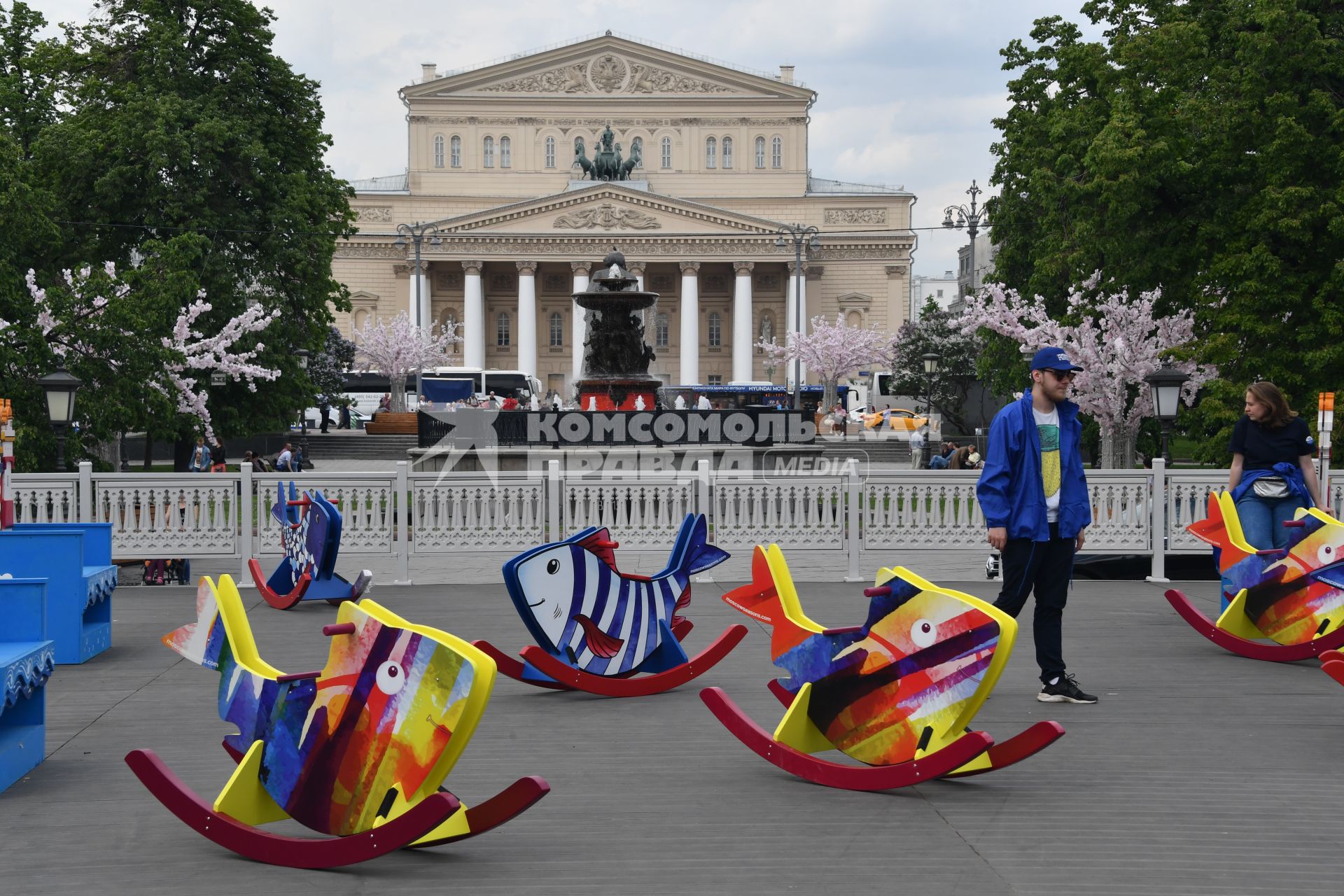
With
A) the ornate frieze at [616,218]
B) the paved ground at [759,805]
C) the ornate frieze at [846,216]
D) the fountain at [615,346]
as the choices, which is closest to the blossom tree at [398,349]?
the ornate frieze at [616,218]

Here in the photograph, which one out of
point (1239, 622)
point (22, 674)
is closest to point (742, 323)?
point (1239, 622)

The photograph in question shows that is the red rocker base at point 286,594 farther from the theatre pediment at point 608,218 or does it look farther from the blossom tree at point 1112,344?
the theatre pediment at point 608,218

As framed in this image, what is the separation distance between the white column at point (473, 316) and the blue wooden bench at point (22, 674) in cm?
8484

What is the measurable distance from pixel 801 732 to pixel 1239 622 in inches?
190

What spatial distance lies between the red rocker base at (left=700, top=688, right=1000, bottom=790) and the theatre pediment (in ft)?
276

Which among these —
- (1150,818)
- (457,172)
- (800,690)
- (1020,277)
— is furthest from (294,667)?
(457,172)

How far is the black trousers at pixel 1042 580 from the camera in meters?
7.31

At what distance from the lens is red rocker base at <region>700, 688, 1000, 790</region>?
214 inches

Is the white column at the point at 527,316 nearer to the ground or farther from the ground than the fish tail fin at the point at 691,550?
farther from the ground

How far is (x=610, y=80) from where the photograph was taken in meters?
95.1

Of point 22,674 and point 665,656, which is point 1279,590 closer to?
point 665,656

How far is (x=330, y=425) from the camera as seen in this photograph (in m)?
66.6

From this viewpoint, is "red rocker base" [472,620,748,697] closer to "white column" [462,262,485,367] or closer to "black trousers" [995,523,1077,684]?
"black trousers" [995,523,1077,684]

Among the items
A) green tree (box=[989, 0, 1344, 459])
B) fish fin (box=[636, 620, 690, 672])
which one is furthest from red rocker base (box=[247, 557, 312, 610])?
green tree (box=[989, 0, 1344, 459])
